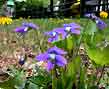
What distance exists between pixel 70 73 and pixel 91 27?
2.09 feet

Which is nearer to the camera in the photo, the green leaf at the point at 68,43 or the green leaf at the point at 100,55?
the green leaf at the point at 100,55

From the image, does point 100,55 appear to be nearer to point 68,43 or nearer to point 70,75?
point 70,75

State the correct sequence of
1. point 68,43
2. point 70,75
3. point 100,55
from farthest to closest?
point 68,43
point 70,75
point 100,55

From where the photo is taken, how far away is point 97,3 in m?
19.2

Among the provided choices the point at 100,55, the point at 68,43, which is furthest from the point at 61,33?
the point at 100,55

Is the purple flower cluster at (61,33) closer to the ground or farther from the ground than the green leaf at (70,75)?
farther from the ground

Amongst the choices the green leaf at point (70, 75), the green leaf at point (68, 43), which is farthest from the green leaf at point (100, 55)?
the green leaf at point (68, 43)

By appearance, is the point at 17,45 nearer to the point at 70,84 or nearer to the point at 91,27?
the point at 91,27

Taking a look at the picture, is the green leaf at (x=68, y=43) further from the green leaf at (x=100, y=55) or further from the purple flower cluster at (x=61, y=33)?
the green leaf at (x=100, y=55)

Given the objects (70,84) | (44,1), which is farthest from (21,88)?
(44,1)

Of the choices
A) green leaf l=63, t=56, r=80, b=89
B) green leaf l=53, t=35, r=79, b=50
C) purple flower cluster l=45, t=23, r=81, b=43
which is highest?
purple flower cluster l=45, t=23, r=81, b=43

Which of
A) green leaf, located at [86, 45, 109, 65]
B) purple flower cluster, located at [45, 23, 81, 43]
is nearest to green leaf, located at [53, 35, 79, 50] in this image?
purple flower cluster, located at [45, 23, 81, 43]

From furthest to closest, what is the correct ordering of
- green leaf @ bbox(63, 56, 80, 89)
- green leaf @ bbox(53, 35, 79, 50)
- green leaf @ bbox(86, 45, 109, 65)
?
green leaf @ bbox(53, 35, 79, 50)
green leaf @ bbox(63, 56, 80, 89)
green leaf @ bbox(86, 45, 109, 65)

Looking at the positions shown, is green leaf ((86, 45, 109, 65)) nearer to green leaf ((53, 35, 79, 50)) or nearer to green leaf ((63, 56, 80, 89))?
green leaf ((63, 56, 80, 89))
